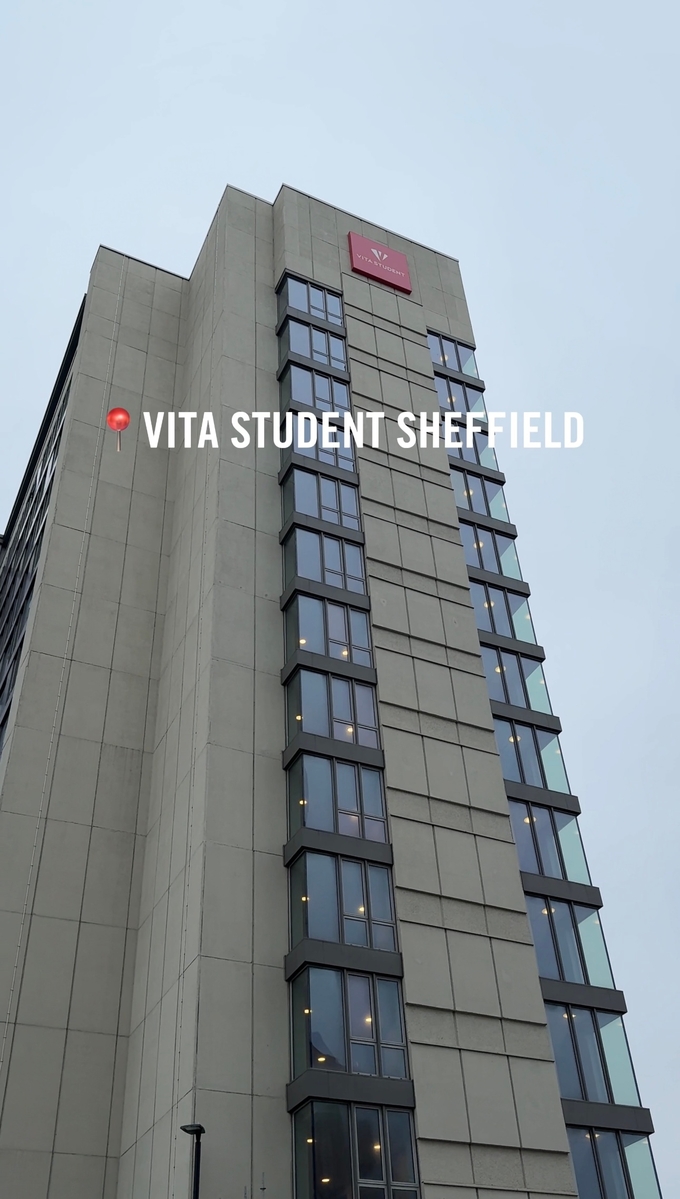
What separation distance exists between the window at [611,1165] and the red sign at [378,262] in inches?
1489

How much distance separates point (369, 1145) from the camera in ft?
81.5

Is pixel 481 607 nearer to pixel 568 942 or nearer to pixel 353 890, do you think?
pixel 568 942

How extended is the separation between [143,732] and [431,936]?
12696mm

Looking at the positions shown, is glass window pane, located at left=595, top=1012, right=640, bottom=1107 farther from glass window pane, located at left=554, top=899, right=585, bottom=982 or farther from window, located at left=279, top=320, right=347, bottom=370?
window, located at left=279, top=320, right=347, bottom=370

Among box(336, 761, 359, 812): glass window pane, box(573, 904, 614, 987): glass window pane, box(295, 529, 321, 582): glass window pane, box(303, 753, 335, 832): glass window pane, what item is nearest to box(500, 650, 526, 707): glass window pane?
box(573, 904, 614, 987): glass window pane

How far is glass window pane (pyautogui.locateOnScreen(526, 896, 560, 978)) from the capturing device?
30828 mm

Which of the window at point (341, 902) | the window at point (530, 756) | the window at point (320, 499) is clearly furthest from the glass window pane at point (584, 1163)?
the window at point (320, 499)

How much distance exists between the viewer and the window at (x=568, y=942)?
31.1 meters

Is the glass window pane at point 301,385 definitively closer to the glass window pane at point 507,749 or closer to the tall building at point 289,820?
the tall building at point 289,820

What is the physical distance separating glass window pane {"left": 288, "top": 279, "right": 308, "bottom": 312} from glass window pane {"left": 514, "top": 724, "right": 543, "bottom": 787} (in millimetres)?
21457

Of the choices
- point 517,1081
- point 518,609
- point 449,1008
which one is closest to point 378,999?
point 449,1008

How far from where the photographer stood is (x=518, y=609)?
4128 cm

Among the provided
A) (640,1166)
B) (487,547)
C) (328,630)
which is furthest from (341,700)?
(640,1166)

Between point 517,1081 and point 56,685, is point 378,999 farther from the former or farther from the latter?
point 56,685
